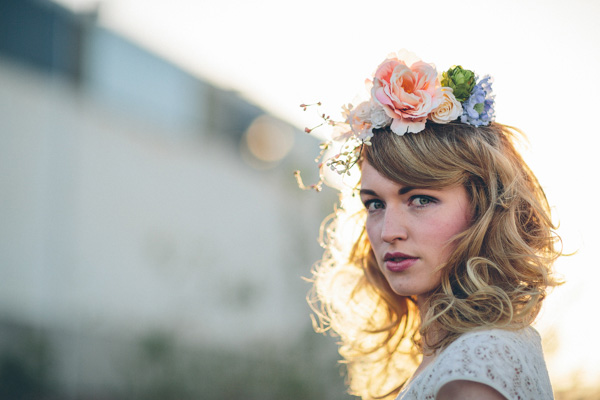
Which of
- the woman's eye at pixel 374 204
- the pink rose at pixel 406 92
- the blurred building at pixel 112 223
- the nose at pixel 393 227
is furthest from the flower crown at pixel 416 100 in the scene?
the blurred building at pixel 112 223

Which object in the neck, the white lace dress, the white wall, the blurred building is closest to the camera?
the white lace dress

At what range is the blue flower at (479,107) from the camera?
179cm

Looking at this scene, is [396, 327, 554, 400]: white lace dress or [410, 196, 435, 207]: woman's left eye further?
[410, 196, 435, 207]: woman's left eye

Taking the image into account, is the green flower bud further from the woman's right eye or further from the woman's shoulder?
the woman's shoulder

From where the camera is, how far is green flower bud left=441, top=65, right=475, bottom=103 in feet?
5.96

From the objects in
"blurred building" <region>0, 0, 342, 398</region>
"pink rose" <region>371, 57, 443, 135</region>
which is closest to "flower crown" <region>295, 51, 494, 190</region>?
"pink rose" <region>371, 57, 443, 135</region>

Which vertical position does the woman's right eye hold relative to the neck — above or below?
above

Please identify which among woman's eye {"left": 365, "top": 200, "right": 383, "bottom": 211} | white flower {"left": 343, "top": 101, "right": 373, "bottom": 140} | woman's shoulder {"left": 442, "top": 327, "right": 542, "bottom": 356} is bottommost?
woman's shoulder {"left": 442, "top": 327, "right": 542, "bottom": 356}

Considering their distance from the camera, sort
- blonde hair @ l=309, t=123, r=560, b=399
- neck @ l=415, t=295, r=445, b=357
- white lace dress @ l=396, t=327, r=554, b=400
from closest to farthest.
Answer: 1. white lace dress @ l=396, t=327, r=554, b=400
2. blonde hair @ l=309, t=123, r=560, b=399
3. neck @ l=415, t=295, r=445, b=357

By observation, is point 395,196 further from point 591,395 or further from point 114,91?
point 114,91

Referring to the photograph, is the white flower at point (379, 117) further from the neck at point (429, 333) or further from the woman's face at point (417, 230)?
the neck at point (429, 333)

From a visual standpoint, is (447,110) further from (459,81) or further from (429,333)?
(429,333)

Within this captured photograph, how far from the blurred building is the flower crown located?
8.84 feet

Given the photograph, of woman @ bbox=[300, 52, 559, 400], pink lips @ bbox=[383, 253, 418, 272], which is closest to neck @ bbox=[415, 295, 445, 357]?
woman @ bbox=[300, 52, 559, 400]
